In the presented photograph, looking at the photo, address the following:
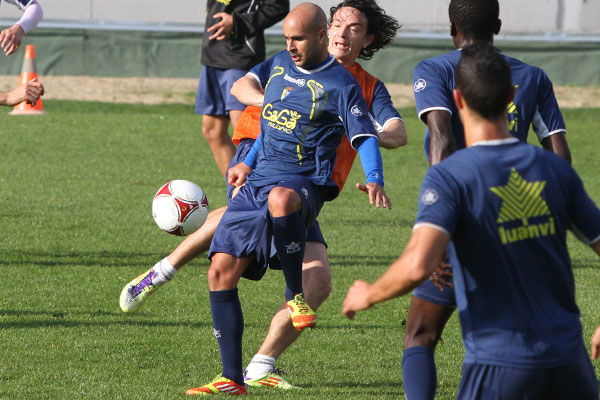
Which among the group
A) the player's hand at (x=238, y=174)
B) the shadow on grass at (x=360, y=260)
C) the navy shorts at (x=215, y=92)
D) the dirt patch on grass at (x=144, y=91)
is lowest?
the dirt patch on grass at (x=144, y=91)

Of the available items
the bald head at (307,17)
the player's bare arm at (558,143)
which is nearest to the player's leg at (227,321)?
the bald head at (307,17)

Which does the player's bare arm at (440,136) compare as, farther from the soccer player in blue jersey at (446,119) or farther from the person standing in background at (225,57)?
the person standing in background at (225,57)

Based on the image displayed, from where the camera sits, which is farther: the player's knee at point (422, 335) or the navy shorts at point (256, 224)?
the navy shorts at point (256, 224)

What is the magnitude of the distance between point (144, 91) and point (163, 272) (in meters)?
15.1

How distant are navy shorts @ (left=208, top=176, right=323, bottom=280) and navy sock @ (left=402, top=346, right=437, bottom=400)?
1.07 meters

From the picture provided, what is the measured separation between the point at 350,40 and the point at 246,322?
1.94 m

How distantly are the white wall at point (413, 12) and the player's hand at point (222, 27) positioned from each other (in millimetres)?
12713

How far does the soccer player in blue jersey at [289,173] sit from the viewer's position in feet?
16.2

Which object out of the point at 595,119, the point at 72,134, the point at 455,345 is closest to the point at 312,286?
the point at 455,345

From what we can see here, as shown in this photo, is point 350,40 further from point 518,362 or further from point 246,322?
point 518,362

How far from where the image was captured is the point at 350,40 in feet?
18.8

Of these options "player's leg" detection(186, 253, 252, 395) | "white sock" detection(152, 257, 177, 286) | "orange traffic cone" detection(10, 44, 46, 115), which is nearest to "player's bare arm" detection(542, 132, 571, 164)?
"player's leg" detection(186, 253, 252, 395)

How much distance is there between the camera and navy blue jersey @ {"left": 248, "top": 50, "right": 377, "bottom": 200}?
513 cm

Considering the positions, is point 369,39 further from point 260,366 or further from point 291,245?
point 260,366
